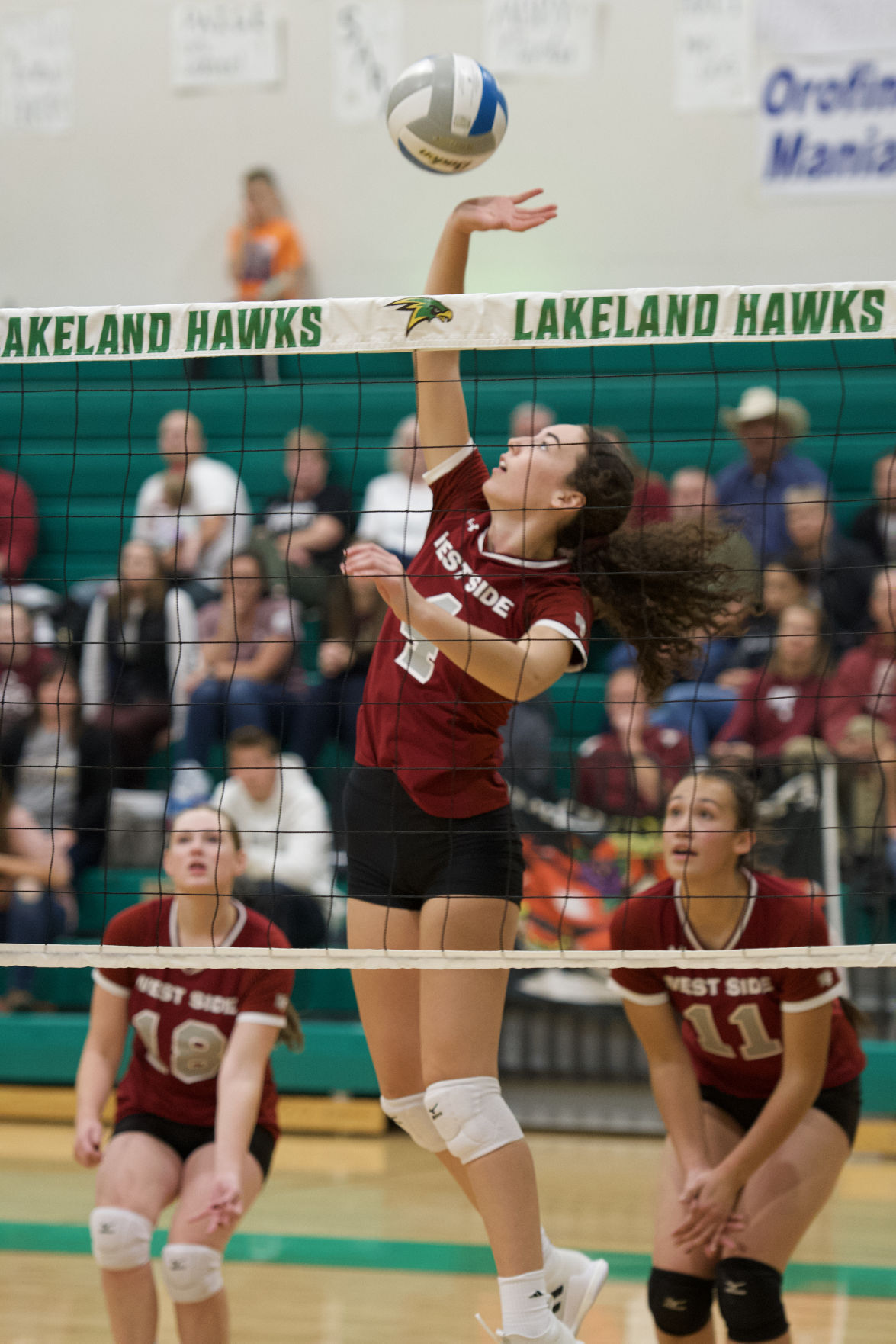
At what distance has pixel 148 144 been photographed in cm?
967

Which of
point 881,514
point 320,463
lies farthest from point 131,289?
point 881,514

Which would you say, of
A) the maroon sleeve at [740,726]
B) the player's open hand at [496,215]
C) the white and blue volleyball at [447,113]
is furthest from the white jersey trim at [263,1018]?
the maroon sleeve at [740,726]

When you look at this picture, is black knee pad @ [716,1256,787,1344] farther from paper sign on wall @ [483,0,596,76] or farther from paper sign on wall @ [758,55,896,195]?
paper sign on wall @ [483,0,596,76]

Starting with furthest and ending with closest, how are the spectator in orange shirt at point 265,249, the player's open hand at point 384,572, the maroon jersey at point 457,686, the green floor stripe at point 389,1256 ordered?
the spectator in orange shirt at point 265,249, the green floor stripe at point 389,1256, the maroon jersey at point 457,686, the player's open hand at point 384,572

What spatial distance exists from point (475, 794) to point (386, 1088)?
2.13 feet

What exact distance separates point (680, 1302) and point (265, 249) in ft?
24.3

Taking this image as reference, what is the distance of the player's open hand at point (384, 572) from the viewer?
2564mm

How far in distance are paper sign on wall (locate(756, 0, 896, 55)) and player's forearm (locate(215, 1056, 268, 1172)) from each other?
24.4 feet

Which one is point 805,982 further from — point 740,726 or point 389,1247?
point 740,726

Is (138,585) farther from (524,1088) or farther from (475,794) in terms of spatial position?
(475,794)

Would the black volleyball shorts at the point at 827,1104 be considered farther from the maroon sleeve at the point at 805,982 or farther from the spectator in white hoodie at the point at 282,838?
the spectator in white hoodie at the point at 282,838

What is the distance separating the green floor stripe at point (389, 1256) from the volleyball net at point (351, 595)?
1.00m

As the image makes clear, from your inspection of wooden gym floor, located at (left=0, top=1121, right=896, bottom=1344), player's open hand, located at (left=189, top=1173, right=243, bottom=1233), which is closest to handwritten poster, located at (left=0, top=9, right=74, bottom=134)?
wooden gym floor, located at (left=0, top=1121, right=896, bottom=1344)

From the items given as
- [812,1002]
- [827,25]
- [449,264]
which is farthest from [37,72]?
[812,1002]
